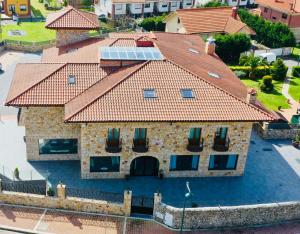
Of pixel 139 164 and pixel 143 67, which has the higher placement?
pixel 143 67

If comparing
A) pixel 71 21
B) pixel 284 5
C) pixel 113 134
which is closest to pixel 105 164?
pixel 113 134

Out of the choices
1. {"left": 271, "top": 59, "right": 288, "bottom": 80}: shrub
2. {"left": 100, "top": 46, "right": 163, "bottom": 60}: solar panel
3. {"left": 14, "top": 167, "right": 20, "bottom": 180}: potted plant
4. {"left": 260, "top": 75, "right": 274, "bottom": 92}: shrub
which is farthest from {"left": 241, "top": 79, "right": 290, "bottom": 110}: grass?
{"left": 14, "top": 167, "right": 20, "bottom": 180}: potted plant

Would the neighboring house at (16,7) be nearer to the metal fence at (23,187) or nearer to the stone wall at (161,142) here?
the stone wall at (161,142)

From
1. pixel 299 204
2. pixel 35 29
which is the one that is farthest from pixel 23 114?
pixel 35 29

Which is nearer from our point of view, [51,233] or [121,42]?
[51,233]

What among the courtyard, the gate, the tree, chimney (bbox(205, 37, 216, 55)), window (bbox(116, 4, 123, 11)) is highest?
chimney (bbox(205, 37, 216, 55))

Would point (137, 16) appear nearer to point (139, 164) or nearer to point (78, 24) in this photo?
point (78, 24)

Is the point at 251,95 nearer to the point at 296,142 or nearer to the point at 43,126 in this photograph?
the point at 296,142

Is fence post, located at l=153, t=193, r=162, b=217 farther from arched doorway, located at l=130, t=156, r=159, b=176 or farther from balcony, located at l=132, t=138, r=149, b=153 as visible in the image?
arched doorway, located at l=130, t=156, r=159, b=176
